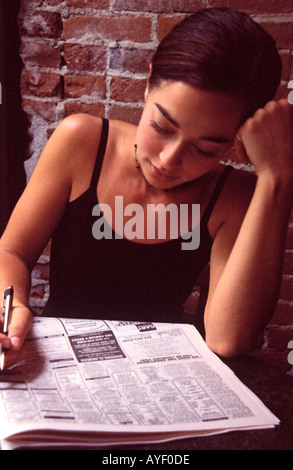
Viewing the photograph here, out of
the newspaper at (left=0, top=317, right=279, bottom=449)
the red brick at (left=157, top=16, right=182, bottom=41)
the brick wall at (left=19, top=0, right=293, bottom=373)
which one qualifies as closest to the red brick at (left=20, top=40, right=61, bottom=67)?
the brick wall at (left=19, top=0, right=293, bottom=373)

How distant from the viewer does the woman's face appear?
727mm

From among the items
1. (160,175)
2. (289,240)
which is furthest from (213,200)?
(289,240)

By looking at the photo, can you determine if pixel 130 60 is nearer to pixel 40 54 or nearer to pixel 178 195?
pixel 40 54

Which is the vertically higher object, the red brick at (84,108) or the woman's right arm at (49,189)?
the red brick at (84,108)

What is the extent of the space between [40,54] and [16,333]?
2.66 feet

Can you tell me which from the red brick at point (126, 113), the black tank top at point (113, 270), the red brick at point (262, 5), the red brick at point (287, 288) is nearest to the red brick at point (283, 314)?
the red brick at point (287, 288)

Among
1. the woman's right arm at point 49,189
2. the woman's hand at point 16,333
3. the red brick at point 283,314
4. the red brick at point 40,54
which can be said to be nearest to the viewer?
the woman's hand at point 16,333

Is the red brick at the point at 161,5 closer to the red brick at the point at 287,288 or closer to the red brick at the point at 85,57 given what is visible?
the red brick at the point at 85,57

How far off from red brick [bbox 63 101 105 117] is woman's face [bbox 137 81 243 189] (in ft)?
1.32

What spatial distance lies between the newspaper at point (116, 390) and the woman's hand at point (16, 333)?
2 cm

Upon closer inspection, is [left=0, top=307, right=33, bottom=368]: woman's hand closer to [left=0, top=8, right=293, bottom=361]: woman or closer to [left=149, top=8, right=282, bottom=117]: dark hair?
[left=0, top=8, right=293, bottom=361]: woman

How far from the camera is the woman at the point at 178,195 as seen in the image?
734 mm
